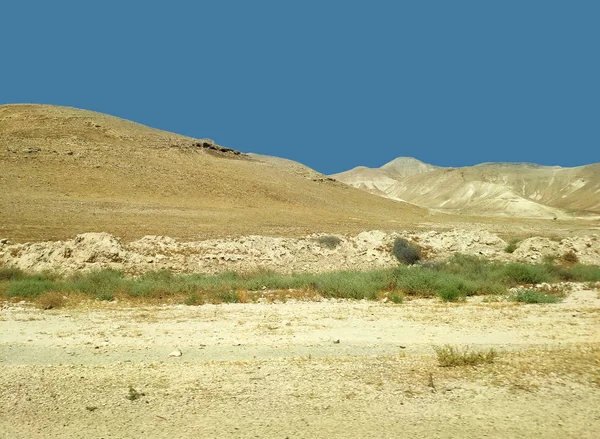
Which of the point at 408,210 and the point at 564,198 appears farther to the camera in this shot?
the point at 564,198

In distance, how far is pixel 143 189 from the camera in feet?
165

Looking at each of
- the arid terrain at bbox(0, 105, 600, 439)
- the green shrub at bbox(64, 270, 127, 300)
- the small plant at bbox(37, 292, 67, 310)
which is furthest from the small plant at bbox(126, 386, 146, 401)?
the green shrub at bbox(64, 270, 127, 300)

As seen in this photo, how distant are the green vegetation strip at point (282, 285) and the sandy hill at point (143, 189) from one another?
12.2m

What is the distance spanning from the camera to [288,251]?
910 inches

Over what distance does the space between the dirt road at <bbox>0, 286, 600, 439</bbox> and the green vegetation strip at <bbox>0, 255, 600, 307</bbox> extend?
3.22 m

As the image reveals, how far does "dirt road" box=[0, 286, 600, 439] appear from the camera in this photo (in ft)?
17.6

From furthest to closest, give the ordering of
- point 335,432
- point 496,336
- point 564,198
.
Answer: point 564,198, point 496,336, point 335,432

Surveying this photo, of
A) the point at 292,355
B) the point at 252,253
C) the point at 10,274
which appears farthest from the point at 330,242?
the point at 292,355

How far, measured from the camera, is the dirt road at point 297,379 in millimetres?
5371

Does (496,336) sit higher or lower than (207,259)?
lower

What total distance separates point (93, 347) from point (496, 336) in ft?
22.9

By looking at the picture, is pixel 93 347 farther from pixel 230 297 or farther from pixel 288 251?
pixel 288 251

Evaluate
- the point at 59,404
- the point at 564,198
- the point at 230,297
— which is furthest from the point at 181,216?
the point at 564,198

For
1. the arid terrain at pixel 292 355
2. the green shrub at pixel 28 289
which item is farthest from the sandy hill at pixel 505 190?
the green shrub at pixel 28 289
